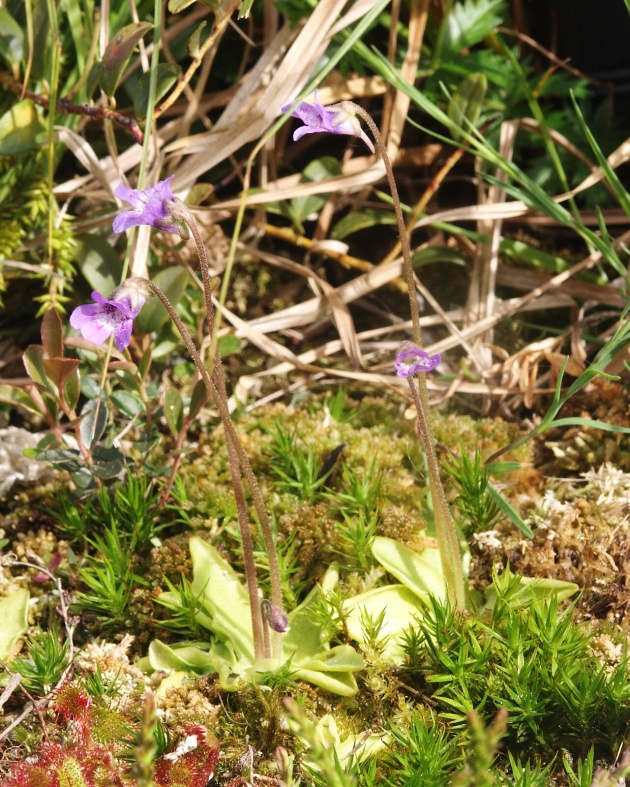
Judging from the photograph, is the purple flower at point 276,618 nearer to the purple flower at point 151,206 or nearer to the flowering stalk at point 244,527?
the flowering stalk at point 244,527

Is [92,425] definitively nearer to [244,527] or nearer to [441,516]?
[244,527]

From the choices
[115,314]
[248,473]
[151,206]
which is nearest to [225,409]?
[248,473]

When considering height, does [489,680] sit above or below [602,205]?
below

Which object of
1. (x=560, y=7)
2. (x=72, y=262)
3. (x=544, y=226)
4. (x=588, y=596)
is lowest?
(x=588, y=596)

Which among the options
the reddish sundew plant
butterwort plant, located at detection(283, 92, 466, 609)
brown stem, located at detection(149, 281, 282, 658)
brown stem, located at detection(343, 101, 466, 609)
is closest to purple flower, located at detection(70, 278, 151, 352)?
brown stem, located at detection(149, 281, 282, 658)

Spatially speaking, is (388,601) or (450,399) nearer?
(388,601)

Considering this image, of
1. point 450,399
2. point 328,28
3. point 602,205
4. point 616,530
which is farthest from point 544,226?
point 616,530

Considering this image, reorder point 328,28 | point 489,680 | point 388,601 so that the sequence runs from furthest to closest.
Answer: point 328,28 < point 388,601 < point 489,680

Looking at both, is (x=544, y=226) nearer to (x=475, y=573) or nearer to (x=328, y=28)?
(x=328, y=28)

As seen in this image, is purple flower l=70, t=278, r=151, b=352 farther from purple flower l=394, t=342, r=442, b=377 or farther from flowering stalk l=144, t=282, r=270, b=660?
purple flower l=394, t=342, r=442, b=377
